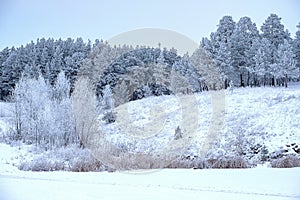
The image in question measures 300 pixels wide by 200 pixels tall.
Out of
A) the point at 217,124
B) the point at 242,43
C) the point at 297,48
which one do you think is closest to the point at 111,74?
the point at 217,124

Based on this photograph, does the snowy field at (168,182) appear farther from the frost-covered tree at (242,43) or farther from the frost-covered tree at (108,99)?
the frost-covered tree at (242,43)

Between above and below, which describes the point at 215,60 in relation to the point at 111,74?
above

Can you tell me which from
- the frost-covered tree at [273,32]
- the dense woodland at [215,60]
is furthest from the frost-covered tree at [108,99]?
the frost-covered tree at [273,32]

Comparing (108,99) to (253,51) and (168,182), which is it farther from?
(168,182)

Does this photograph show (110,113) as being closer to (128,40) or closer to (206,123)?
(206,123)

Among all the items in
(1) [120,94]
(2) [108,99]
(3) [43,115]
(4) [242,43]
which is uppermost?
(4) [242,43]

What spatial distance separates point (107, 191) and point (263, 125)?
27.5ft

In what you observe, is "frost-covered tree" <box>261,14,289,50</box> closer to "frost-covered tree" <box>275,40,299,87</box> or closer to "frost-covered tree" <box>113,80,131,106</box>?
"frost-covered tree" <box>275,40,299,87</box>

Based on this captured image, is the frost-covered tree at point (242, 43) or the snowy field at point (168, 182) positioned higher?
Answer: the frost-covered tree at point (242, 43)

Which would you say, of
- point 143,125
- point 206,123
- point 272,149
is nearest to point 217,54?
point 206,123

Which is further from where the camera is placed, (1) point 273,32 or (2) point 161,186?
(1) point 273,32

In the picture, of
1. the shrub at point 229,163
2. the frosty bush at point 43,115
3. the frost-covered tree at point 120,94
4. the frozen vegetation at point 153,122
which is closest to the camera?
the frozen vegetation at point 153,122

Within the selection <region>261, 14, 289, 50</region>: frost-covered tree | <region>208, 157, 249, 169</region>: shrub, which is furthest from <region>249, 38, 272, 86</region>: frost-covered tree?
<region>208, 157, 249, 169</region>: shrub

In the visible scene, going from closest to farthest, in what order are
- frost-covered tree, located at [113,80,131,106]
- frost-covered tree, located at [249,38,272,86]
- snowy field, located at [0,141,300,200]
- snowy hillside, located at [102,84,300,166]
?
snowy field, located at [0,141,300,200] → snowy hillside, located at [102,84,300,166] → frost-covered tree, located at [113,80,131,106] → frost-covered tree, located at [249,38,272,86]
